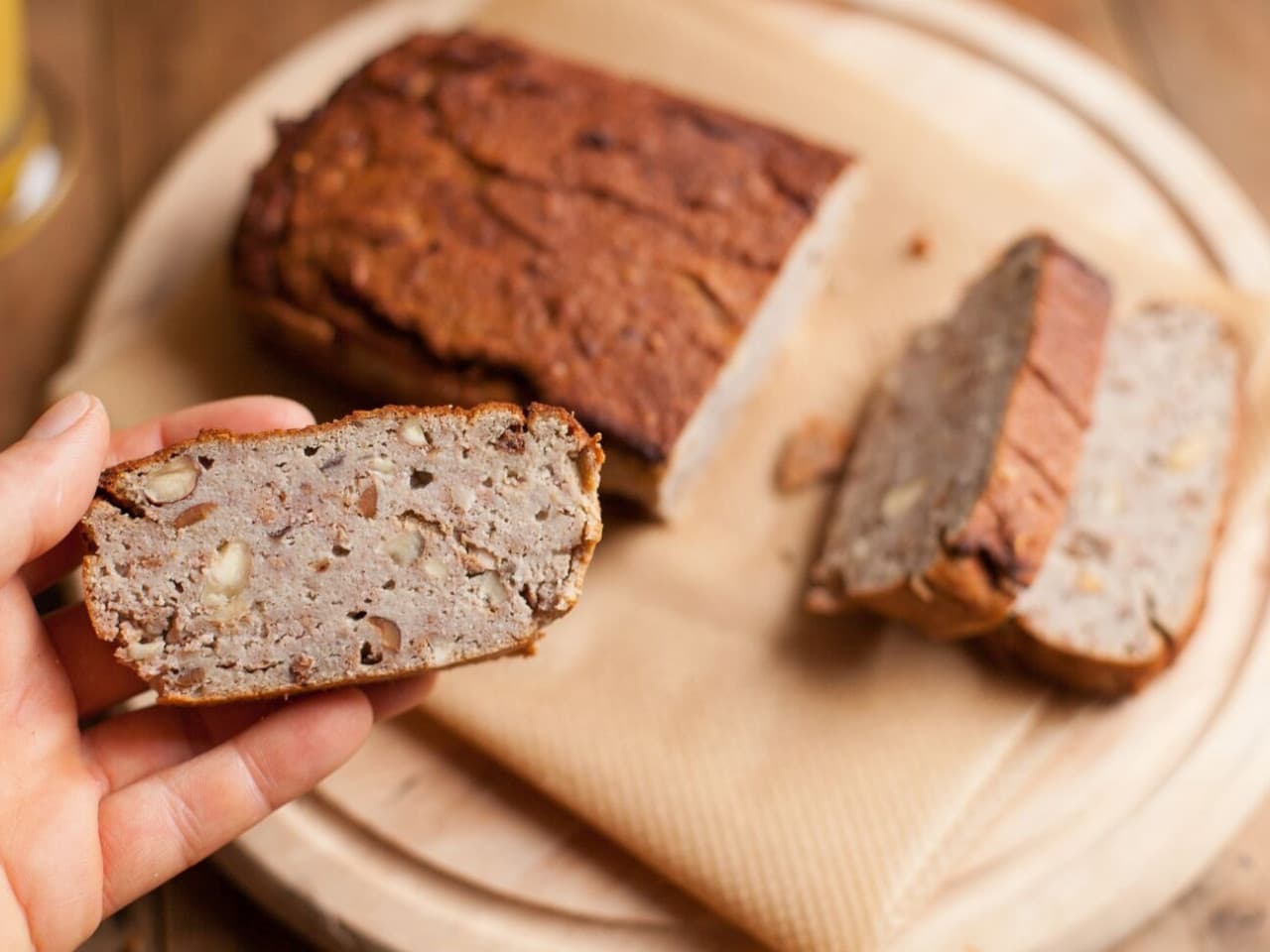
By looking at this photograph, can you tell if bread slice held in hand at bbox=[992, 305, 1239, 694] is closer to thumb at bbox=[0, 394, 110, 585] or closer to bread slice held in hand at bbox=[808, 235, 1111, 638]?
bread slice held in hand at bbox=[808, 235, 1111, 638]

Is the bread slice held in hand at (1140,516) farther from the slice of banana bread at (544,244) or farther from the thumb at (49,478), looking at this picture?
the thumb at (49,478)

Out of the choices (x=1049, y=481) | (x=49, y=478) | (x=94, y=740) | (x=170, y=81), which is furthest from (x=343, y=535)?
(x=170, y=81)

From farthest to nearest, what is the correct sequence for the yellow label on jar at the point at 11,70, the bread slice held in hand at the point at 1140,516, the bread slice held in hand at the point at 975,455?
1. the yellow label on jar at the point at 11,70
2. the bread slice held in hand at the point at 1140,516
3. the bread slice held in hand at the point at 975,455

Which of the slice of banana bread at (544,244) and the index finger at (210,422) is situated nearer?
the index finger at (210,422)

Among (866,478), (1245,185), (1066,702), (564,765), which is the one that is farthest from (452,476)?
(1245,185)

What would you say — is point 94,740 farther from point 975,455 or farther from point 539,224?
point 975,455

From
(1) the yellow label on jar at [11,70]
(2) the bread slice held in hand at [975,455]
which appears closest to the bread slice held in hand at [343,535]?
(2) the bread slice held in hand at [975,455]

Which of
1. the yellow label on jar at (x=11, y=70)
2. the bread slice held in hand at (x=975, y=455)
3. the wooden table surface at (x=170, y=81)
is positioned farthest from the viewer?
the wooden table surface at (x=170, y=81)

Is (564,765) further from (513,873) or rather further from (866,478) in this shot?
(866,478)
